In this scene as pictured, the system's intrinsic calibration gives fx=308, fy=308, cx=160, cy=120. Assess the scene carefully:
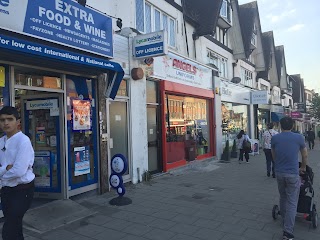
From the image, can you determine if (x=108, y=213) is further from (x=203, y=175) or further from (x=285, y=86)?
(x=285, y=86)

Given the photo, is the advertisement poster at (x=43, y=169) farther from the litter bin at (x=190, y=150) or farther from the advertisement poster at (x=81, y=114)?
the litter bin at (x=190, y=150)

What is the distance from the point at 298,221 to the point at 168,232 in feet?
8.00

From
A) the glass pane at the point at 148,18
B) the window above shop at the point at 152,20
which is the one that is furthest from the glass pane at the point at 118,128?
the glass pane at the point at 148,18

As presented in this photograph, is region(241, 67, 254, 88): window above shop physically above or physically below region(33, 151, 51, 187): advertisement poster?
above

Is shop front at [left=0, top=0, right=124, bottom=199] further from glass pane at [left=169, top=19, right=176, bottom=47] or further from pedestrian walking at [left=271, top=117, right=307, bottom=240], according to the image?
glass pane at [left=169, top=19, right=176, bottom=47]

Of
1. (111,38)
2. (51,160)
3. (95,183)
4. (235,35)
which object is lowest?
(95,183)

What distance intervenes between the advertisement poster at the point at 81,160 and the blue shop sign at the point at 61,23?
90.6 inches

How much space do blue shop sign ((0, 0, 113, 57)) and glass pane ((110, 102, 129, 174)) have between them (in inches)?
63.2

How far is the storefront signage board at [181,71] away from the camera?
10.2 meters

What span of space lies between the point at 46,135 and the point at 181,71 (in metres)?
6.13

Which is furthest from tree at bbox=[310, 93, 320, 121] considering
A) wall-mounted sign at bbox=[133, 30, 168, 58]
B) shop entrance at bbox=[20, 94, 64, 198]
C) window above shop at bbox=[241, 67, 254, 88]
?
shop entrance at bbox=[20, 94, 64, 198]

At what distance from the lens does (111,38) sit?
25.1 ft

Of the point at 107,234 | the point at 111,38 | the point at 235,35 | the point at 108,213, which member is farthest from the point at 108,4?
the point at 235,35

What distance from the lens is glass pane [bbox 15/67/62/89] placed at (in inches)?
239
